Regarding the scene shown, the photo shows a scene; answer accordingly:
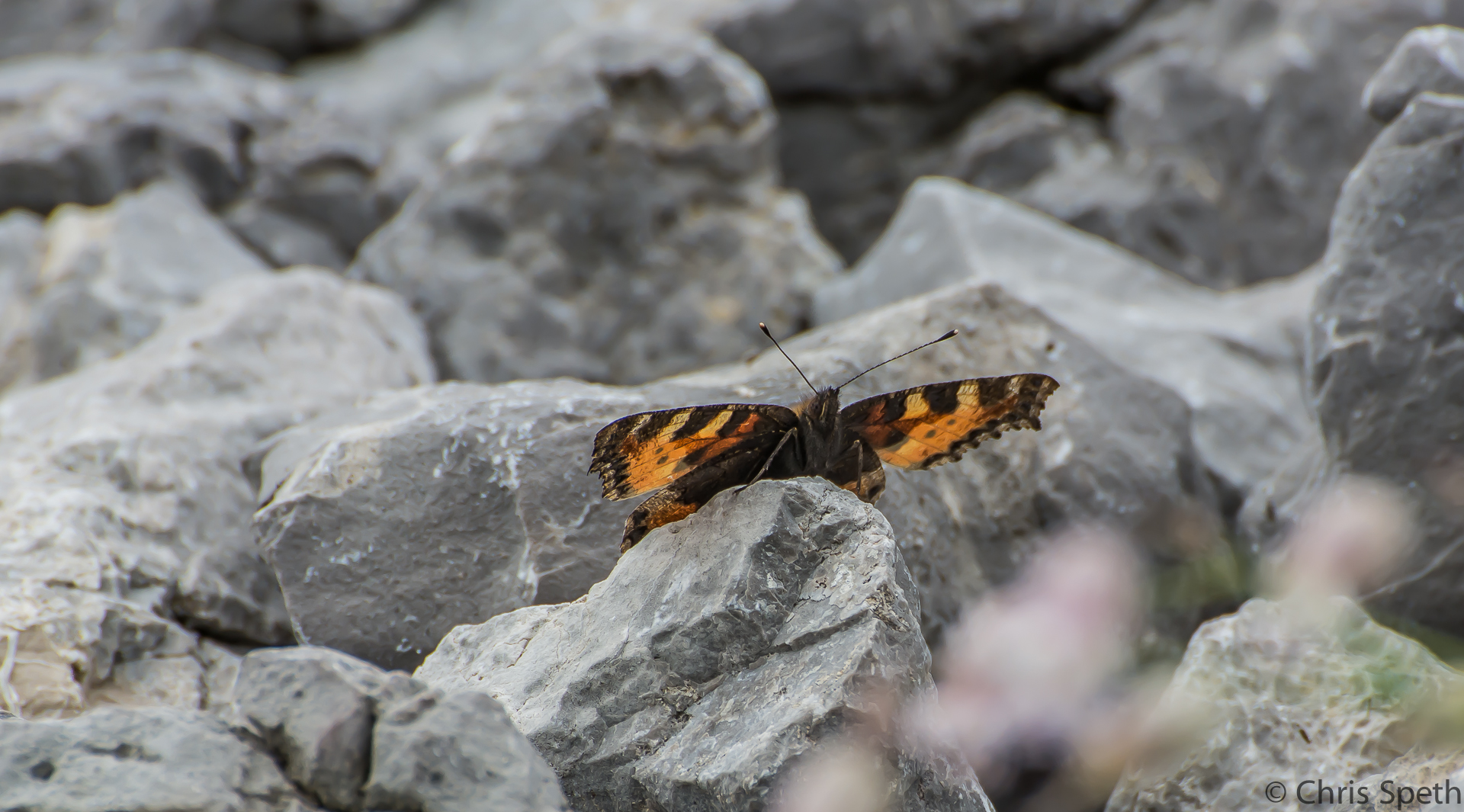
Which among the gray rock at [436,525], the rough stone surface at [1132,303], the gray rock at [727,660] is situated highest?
the gray rock at [727,660]

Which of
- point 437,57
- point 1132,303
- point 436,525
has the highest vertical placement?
point 436,525

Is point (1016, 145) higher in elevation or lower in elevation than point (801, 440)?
lower

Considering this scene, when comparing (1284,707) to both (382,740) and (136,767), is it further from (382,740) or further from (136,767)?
(136,767)

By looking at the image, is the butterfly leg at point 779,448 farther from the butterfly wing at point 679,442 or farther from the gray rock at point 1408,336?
the gray rock at point 1408,336

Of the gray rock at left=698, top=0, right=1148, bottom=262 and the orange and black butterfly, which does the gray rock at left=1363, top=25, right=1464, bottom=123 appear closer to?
the orange and black butterfly

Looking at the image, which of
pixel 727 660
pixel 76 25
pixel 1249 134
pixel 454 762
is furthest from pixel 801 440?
pixel 76 25

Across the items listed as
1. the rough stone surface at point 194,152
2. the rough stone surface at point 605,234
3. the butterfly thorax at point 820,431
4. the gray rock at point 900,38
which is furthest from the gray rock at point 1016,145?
the butterfly thorax at point 820,431
